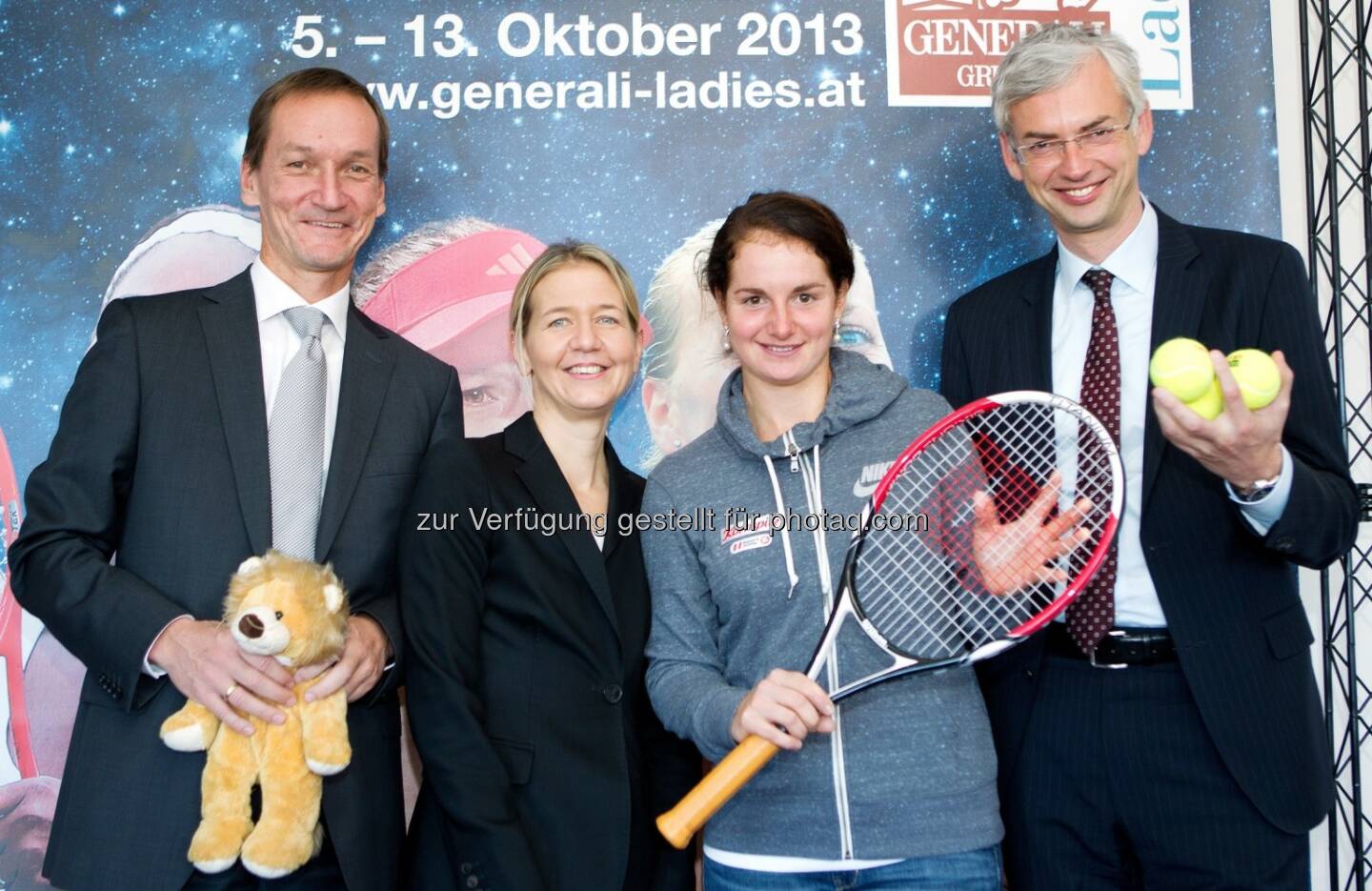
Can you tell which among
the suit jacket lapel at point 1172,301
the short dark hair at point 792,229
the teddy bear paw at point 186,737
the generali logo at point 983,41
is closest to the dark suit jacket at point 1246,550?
the suit jacket lapel at point 1172,301

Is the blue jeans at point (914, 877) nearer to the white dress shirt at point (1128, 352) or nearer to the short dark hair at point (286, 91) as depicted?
the white dress shirt at point (1128, 352)

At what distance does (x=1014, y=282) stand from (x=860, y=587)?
3.02ft

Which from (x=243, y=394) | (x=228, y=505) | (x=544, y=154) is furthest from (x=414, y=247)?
(x=228, y=505)

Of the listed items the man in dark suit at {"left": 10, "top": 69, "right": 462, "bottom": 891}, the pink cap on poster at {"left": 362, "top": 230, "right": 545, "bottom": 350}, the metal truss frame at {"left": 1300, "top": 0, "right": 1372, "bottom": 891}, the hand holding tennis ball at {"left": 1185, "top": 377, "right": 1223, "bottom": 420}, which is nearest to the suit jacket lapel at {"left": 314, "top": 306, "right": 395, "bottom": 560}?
the man in dark suit at {"left": 10, "top": 69, "right": 462, "bottom": 891}

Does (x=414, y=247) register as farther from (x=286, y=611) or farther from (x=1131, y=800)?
(x=1131, y=800)

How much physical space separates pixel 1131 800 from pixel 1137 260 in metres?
1.09

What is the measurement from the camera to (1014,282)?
2.49m

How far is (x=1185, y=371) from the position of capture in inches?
65.6

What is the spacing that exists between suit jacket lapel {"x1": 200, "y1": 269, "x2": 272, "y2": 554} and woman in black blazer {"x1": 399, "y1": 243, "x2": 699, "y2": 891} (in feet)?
0.96

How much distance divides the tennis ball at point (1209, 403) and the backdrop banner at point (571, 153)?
1316 mm

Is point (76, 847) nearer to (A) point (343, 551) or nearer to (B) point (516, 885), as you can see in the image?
(A) point (343, 551)

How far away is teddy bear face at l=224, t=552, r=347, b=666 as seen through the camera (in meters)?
1.83

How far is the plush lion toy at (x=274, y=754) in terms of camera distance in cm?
193

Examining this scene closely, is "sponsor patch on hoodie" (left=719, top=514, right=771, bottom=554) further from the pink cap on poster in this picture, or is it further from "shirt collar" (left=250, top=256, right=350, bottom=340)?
the pink cap on poster
